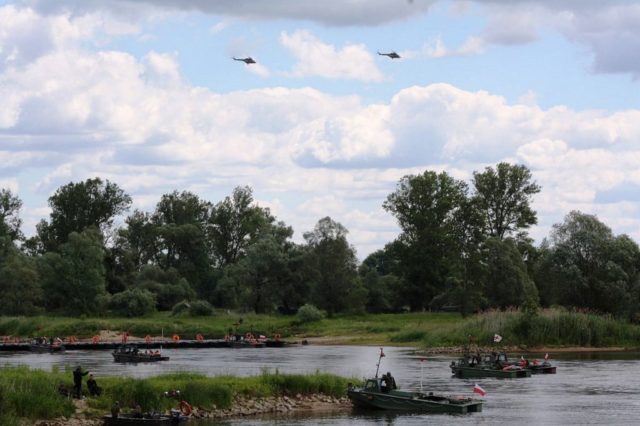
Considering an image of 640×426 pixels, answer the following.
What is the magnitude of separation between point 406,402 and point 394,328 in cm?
7092

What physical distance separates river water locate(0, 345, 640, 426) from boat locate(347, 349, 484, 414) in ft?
3.23

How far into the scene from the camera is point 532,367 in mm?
85500

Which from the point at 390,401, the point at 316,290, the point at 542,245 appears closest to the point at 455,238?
the point at 542,245

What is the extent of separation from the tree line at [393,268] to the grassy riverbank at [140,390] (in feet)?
220

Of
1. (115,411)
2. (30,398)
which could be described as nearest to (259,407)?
(115,411)

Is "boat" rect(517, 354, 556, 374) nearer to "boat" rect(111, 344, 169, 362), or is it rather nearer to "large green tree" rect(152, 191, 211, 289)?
"boat" rect(111, 344, 169, 362)

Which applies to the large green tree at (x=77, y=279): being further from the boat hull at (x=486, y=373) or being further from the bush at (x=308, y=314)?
the boat hull at (x=486, y=373)

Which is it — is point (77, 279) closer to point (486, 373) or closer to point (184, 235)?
point (184, 235)

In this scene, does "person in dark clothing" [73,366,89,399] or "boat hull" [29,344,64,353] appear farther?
"boat hull" [29,344,64,353]

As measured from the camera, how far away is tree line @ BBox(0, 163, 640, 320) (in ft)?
411

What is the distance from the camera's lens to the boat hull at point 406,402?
5972 centimetres

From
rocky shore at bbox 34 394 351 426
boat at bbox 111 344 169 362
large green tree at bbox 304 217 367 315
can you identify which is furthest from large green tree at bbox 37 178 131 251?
rocky shore at bbox 34 394 351 426

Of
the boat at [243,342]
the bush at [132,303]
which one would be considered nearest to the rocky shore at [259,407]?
the boat at [243,342]

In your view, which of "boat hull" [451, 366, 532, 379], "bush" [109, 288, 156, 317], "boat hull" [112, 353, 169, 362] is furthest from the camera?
"bush" [109, 288, 156, 317]
